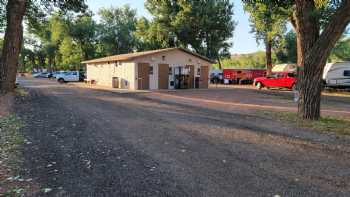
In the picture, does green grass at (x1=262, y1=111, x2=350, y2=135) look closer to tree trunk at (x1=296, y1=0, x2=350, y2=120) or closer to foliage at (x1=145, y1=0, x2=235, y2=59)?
tree trunk at (x1=296, y1=0, x2=350, y2=120)

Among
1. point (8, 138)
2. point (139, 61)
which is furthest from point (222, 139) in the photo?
point (139, 61)

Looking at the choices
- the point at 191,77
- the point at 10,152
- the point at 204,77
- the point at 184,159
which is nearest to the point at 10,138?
the point at 10,152

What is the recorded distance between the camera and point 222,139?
21.6 feet

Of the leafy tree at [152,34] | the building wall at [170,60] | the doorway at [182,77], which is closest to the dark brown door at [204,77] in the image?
the building wall at [170,60]

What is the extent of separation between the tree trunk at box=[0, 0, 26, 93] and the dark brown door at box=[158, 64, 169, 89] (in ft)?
38.0

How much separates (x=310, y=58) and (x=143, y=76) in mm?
16408

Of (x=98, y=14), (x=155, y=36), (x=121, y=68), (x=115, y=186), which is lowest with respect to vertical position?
(x=115, y=186)

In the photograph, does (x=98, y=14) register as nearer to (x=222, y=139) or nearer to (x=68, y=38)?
(x=68, y=38)

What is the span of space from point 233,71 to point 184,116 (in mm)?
30329

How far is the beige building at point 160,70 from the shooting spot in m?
23.8

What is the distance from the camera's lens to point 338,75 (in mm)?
25531

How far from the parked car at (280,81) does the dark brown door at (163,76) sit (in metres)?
10.0

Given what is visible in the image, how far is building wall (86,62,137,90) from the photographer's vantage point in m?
24.2

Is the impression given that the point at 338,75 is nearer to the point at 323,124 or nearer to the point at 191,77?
the point at 191,77
